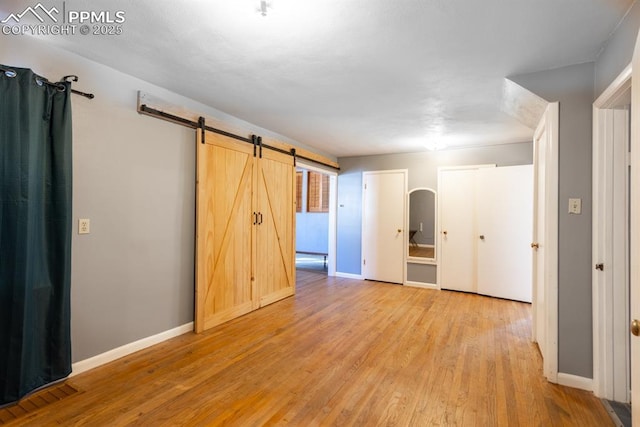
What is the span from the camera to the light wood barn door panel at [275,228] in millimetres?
4094

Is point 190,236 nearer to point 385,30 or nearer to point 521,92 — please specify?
point 385,30

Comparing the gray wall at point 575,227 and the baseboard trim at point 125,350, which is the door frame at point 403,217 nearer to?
the gray wall at point 575,227

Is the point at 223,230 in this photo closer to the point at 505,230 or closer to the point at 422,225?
the point at 422,225

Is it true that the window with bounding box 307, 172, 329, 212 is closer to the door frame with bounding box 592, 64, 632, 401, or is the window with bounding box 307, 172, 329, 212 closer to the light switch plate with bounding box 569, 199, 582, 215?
the light switch plate with bounding box 569, 199, 582, 215

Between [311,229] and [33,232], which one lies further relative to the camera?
[311,229]

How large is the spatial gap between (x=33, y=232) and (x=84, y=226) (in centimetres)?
34

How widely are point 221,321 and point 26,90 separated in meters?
2.60

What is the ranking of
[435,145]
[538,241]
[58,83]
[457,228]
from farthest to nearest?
[457,228] < [435,145] < [538,241] < [58,83]

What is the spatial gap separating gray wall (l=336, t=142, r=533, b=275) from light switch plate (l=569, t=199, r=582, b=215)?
2.82 m

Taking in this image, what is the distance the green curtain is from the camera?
193 cm

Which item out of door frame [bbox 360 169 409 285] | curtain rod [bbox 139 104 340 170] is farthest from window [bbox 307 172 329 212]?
curtain rod [bbox 139 104 340 170]

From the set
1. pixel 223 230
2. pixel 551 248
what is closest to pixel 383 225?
pixel 223 230

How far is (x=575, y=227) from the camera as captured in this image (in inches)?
88.7

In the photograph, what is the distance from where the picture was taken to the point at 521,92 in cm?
260
